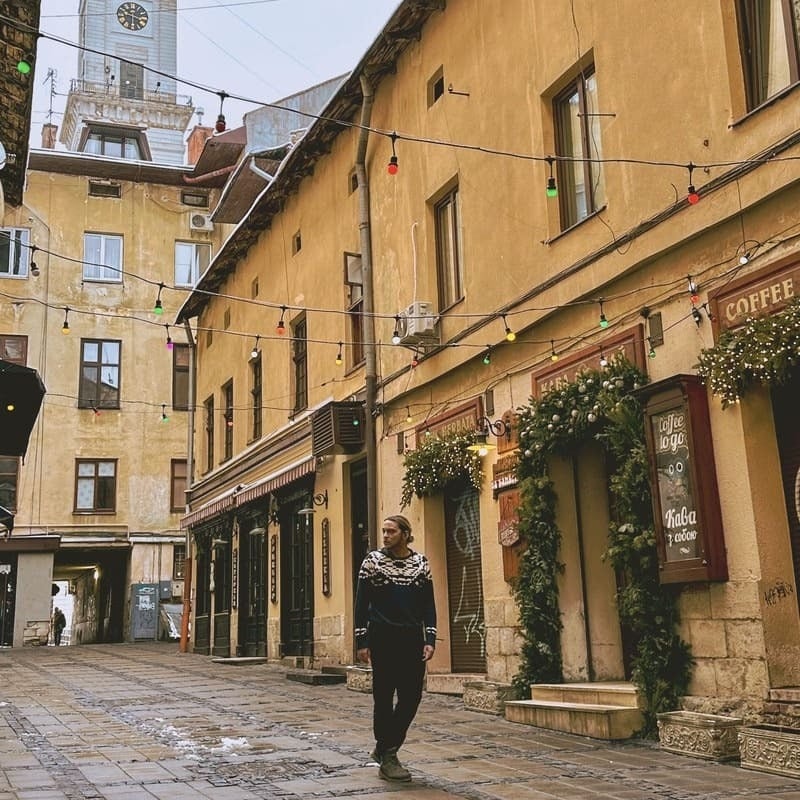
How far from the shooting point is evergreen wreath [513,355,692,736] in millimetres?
8539

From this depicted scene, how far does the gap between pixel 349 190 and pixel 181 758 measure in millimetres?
10925

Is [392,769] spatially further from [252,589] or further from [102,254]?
[102,254]

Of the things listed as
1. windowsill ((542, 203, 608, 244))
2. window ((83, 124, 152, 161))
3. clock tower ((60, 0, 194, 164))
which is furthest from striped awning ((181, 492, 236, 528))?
clock tower ((60, 0, 194, 164))

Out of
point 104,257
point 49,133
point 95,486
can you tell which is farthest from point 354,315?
point 49,133

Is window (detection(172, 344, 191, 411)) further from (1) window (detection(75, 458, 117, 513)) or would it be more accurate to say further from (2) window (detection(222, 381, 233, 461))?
(2) window (detection(222, 381, 233, 461))

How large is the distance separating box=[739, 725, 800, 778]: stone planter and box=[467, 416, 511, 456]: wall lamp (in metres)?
4.95

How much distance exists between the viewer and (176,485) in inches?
1405

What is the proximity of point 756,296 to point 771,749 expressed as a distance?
3.31m

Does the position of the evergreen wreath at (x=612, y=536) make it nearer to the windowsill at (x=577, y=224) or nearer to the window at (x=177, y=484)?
the windowsill at (x=577, y=224)

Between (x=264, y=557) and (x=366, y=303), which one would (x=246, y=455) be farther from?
(x=366, y=303)

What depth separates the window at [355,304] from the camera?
640 inches

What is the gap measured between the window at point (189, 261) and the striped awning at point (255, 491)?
13.0 m

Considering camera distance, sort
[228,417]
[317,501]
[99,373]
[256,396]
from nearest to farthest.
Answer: [317,501] → [256,396] → [228,417] → [99,373]

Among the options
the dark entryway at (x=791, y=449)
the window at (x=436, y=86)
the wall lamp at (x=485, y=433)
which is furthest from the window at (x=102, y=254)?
the dark entryway at (x=791, y=449)
